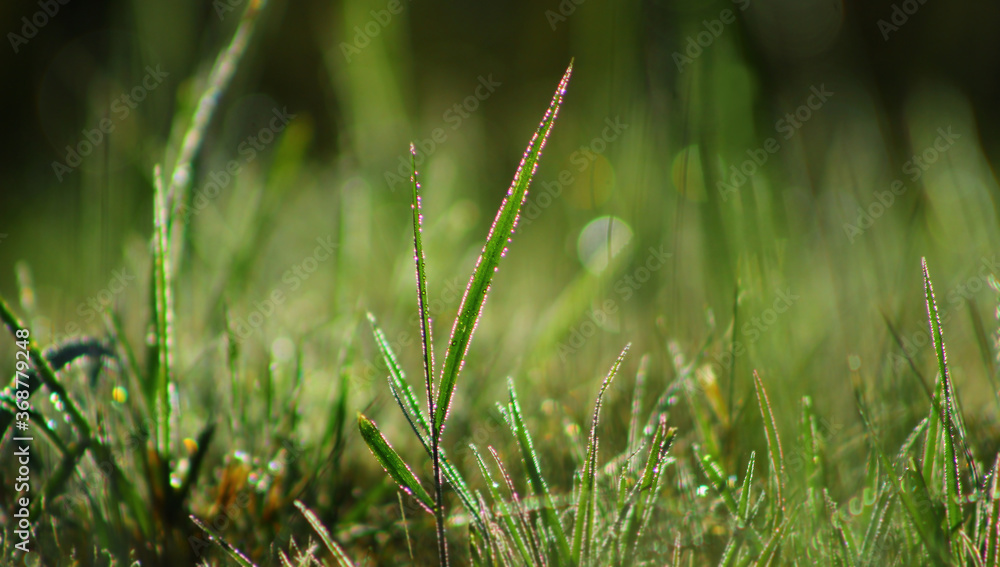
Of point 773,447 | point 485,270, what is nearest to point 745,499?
point 773,447

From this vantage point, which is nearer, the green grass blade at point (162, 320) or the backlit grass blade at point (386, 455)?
the backlit grass blade at point (386, 455)

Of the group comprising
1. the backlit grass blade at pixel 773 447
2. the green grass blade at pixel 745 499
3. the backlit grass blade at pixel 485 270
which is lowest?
the green grass blade at pixel 745 499

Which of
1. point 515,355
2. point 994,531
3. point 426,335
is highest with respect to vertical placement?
point 515,355

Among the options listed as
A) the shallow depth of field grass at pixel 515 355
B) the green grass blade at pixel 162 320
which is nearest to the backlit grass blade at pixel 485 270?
the shallow depth of field grass at pixel 515 355

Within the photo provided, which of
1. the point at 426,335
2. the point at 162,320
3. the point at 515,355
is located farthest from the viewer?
the point at 515,355

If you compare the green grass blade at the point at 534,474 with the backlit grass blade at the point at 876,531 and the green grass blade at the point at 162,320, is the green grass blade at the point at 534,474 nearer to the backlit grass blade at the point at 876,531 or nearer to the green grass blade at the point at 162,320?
the backlit grass blade at the point at 876,531

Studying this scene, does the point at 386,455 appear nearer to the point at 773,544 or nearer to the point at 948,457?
the point at 773,544

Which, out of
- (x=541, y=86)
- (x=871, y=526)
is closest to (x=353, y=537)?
(x=871, y=526)

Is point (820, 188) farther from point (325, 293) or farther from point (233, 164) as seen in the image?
point (233, 164)

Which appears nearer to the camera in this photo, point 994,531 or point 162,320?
point 994,531
